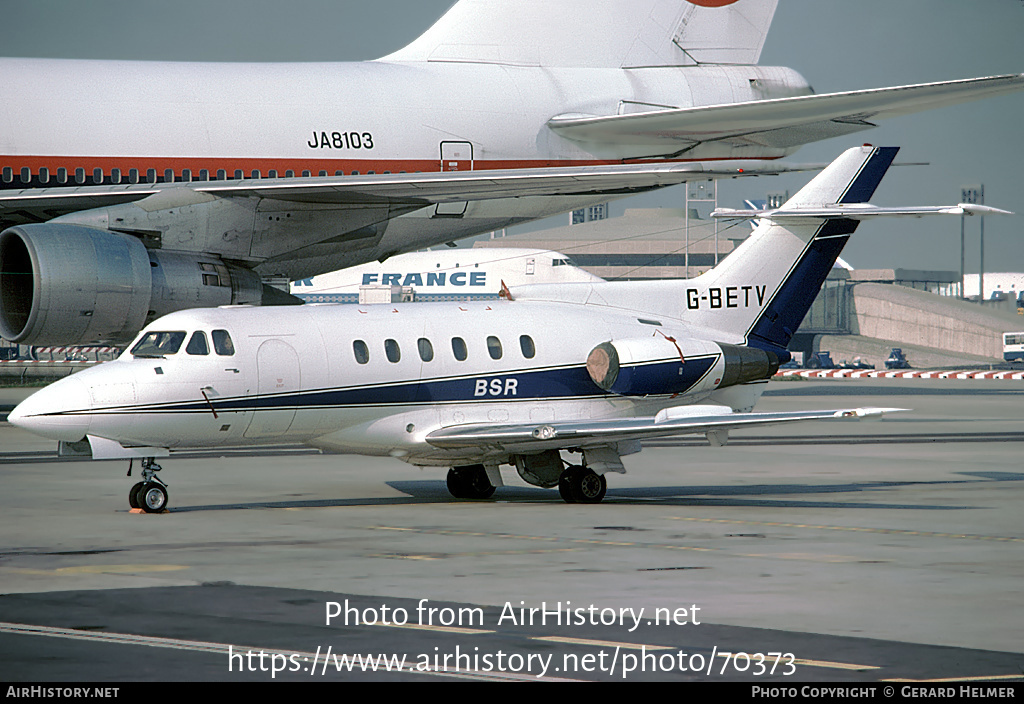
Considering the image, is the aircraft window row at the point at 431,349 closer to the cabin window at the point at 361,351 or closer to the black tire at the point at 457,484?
the cabin window at the point at 361,351

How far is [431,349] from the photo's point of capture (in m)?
20.1

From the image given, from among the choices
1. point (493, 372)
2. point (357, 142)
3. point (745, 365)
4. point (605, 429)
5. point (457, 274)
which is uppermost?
point (457, 274)

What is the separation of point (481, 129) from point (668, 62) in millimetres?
6960

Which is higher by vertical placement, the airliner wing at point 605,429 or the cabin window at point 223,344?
the cabin window at point 223,344

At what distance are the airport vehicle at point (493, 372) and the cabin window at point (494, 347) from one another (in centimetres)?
3

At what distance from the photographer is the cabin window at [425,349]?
20016 millimetres

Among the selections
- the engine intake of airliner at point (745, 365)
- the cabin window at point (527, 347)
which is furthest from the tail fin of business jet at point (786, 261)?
the cabin window at point (527, 347)

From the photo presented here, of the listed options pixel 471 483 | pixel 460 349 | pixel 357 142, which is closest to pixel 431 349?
pixel 460 349

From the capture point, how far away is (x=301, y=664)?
361 inches

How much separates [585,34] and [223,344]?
19.6 meters

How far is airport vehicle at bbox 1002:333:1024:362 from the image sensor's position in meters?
105

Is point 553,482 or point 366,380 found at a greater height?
point 366,380

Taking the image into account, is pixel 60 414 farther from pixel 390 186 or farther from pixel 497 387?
pixel 390 186

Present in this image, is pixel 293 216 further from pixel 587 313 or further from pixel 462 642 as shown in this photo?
pixel 462 642
